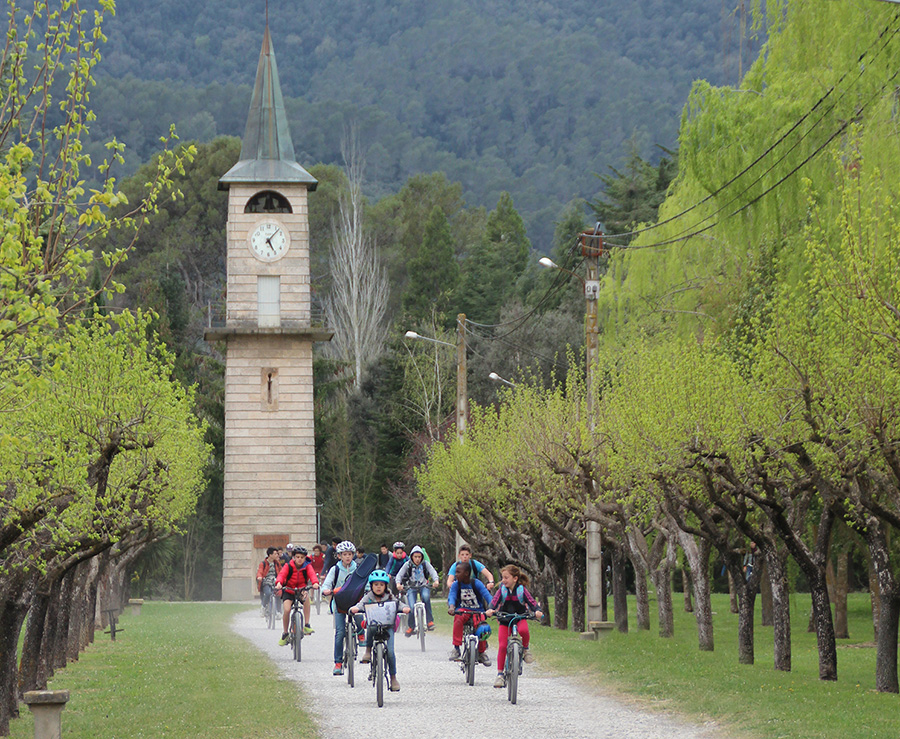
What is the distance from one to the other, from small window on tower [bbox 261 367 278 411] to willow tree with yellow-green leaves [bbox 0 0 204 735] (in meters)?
31.9

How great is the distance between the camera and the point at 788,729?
51.8 ft

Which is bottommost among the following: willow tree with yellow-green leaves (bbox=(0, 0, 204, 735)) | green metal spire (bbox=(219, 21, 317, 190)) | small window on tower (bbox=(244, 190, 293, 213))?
willow tree with yellow-green leaves (bbox=(0, 0, 204, 735))

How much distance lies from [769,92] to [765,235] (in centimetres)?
251

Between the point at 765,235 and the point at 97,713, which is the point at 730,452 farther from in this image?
the point at 97,713

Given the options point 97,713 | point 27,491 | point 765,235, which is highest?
point 765,235

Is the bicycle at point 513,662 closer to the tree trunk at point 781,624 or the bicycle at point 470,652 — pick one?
the bicycle at point 470,652

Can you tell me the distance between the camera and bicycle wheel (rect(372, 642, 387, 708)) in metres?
18.5

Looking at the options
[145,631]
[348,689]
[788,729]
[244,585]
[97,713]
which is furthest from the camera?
[244,585]

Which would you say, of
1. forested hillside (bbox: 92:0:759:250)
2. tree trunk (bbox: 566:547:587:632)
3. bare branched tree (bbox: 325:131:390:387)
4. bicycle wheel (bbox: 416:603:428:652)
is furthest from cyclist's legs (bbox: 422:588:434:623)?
forested hillside (bbox: 92:0:759:250)

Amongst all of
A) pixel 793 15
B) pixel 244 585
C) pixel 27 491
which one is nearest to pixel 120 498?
pixel 27 491

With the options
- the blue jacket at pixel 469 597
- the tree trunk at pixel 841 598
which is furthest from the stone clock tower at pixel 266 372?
the blue jacket at pixel 469 597

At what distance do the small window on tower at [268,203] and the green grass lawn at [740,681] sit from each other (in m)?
34.0

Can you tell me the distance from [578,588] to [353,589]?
15434mm

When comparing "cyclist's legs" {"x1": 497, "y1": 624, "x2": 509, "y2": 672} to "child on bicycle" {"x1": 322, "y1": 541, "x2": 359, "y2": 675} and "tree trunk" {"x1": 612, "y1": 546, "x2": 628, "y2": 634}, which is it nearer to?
"child on bicycle" {"x1": 322, "y1": 541, "x2": 359, "y2": 675}
